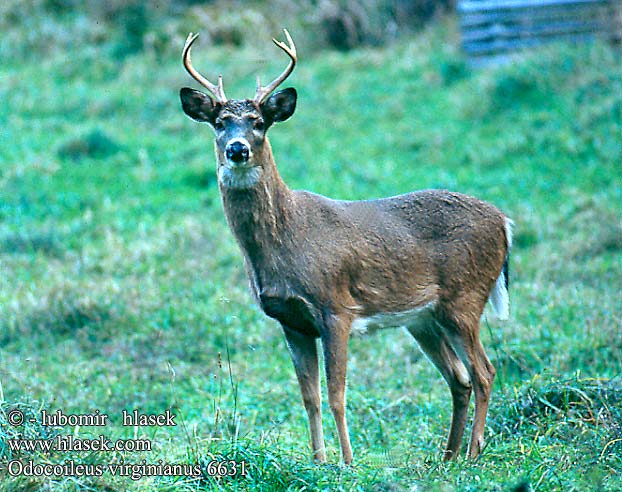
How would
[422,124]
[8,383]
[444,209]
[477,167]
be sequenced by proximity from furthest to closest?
[422,124], [477,167], [8,383], [444,209]

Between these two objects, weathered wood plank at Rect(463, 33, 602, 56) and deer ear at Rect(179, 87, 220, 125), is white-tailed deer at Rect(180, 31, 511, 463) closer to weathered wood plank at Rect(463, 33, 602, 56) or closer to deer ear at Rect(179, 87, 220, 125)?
deer ear at Rect(179, 87, 220, 125)

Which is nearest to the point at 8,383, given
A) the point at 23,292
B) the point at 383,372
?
the point at 23,292

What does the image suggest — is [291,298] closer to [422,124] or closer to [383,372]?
[383,372]

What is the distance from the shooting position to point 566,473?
475 centimetres

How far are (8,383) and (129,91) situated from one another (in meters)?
8.66

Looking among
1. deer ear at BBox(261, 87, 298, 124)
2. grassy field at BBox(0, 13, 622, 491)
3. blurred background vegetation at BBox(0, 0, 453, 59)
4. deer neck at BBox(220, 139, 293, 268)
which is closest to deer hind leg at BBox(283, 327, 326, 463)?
grassy field at BBox(0, 13, 622, 491)

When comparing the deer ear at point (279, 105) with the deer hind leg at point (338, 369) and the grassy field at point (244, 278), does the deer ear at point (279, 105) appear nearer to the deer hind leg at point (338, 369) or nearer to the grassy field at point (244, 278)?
the deer hind leg at point (338, 369)

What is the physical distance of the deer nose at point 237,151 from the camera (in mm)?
5102

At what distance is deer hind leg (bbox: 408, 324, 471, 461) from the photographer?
5730 mm

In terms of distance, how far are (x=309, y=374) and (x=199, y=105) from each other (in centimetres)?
155

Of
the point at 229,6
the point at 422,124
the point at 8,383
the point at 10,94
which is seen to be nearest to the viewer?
the point at 8,383

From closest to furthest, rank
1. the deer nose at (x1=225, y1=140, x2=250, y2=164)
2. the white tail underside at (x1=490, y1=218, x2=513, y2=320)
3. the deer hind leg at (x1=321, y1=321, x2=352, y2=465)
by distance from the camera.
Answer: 1. the deer nose at (x1=225, y1=140, x2=250, y2=164)
2. the deer hind leg at (x1=321, y1=321, x2=352, y2=465)
3. the white tail underside at (x1=490, y1=218, x2=513, y2=320)

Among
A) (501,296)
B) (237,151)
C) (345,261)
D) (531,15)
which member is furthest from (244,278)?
(531,15)

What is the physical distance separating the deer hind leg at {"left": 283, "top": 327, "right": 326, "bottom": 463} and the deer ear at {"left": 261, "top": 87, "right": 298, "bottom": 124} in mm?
1129
